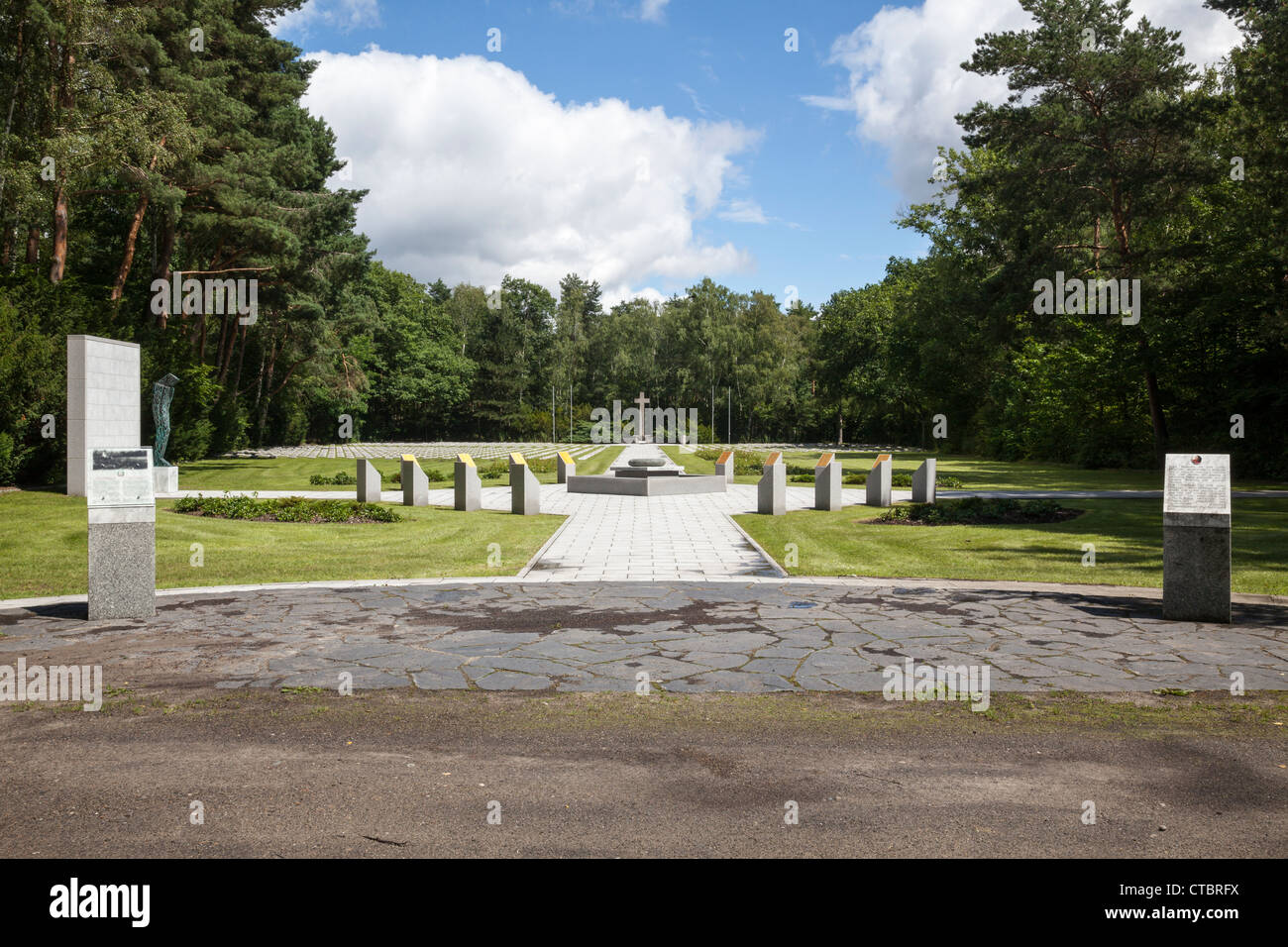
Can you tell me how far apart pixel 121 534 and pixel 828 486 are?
14.5m

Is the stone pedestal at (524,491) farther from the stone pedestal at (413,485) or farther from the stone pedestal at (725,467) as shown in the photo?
the stone pedestal at (725,467)

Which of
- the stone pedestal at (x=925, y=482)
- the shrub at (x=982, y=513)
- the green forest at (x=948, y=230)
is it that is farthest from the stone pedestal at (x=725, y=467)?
the green forest at (x=948, y=230)

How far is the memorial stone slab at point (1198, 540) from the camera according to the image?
7.85 metres

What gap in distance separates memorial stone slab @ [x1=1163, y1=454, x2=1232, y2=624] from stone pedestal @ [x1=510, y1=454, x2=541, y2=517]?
12.2 metres

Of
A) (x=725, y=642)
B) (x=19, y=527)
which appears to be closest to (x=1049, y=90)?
(x=725, y=642)

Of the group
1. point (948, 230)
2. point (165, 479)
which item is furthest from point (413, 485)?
point (948, 230)

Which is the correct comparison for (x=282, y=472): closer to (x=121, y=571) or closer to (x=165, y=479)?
(x=165, y=479)

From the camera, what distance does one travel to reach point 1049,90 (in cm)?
2977

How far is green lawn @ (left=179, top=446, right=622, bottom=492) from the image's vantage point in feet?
84.8

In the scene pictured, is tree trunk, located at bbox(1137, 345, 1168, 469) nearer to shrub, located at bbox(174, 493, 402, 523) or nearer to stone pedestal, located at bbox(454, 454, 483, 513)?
stone pedestal, located at bbox(454, 454, 483, 513)

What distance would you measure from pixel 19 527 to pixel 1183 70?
3447 cm

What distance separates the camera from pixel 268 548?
42.3ft
